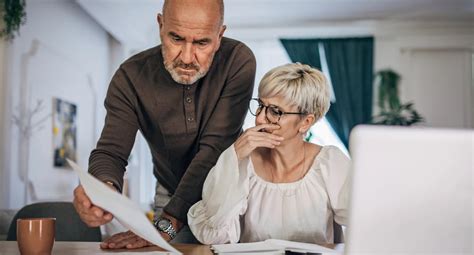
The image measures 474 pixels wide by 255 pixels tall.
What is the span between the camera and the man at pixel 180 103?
1798 mm

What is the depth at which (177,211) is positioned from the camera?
179 cm

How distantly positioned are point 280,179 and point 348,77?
17.0 feet

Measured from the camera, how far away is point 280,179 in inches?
75.7

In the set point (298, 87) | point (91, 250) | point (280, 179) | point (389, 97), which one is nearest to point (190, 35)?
point (298, 87)

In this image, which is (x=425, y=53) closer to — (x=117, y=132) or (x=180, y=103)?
(x=180, y=103)

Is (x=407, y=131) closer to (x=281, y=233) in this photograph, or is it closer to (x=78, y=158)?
(x=281, y=233)

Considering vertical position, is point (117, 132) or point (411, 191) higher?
point (117, 132)

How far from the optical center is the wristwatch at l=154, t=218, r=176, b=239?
1.74m

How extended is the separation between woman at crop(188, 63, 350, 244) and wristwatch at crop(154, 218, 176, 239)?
0.08m

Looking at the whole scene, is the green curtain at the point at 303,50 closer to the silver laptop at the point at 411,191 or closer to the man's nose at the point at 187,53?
the man's nose at the point at 187,53

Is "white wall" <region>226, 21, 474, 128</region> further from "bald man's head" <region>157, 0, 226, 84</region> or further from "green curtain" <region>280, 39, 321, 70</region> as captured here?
"bald man's head" <region>157, 0, 226, 84</region>

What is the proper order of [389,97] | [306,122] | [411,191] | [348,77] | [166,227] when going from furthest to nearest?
[348,77]
[389,97]
[306,122]
[166,227]
[411,191]

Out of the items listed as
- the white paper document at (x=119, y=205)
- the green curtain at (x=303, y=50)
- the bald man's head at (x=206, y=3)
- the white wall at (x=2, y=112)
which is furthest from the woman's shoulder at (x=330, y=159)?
the green curtain at (x=303, y=50)

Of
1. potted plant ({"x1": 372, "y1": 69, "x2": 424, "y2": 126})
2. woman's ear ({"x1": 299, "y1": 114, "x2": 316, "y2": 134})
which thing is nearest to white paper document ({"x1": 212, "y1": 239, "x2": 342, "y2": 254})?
woman's ear ({"x1": 299, "y1": 114, "x2": 316, "y2": 134})
